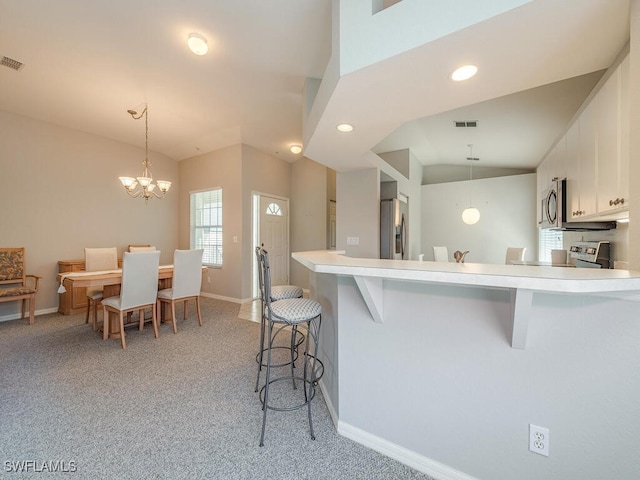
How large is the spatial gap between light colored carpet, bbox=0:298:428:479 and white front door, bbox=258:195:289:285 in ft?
9.20

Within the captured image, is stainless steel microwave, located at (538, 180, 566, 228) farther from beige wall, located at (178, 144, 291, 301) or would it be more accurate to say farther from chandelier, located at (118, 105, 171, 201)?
chandelier, located at (118, 105, 171, 201)

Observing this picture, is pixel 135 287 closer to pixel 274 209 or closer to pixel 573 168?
pixel 274 209

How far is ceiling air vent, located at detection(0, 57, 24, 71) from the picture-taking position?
278 centimetres

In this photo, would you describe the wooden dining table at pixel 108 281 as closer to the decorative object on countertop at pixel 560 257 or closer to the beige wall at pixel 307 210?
the beige wall at pixel 307 210

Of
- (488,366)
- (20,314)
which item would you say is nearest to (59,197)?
(20,314)

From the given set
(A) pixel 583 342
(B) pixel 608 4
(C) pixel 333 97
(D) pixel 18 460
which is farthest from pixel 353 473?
(B) pixel 608 4

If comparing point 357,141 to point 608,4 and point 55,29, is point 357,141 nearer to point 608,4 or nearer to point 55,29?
point 608,4

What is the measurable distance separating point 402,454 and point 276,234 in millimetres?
4724

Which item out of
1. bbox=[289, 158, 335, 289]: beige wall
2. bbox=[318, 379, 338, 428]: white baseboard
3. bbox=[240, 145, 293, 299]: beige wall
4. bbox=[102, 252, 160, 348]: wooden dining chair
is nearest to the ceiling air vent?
bbox=[102, 252, 160, 348]: wooden dining chair

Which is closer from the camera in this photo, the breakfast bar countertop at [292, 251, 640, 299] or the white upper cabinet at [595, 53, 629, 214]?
the breakfast bar countertop at [292, 251, 640, 299]

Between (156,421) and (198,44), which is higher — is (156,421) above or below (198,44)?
below

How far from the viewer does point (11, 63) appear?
9.32 feet

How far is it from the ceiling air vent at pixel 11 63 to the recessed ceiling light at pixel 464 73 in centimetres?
427

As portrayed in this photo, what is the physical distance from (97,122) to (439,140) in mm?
5550
